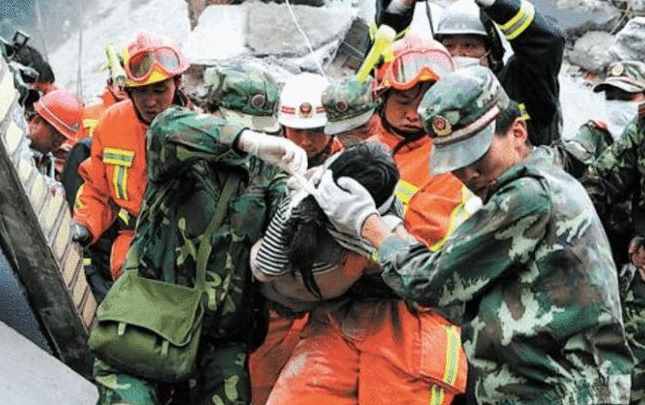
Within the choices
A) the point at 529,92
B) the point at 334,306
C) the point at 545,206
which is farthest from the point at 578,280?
the point at 529,92

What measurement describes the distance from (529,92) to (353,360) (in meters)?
1.95

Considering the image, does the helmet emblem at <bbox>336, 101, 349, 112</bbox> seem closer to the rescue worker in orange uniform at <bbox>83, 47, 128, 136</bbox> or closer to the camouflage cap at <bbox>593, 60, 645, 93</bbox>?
the camouflage cap at <bbox>593, 60, 645, 93</bbox>

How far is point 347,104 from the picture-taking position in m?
4.27

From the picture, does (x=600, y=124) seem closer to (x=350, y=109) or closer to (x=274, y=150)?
(x=350, y=109)

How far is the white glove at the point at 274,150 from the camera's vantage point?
3.48 metres

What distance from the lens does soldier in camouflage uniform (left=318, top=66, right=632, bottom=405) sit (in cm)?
291

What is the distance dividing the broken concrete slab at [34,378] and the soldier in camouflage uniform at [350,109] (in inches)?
68.6

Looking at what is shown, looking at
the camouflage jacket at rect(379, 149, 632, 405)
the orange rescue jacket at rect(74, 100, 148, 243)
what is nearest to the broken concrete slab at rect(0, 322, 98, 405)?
the orange rescue jacket at rect(74, 100, 148, 243)

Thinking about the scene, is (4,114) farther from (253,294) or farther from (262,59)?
(262,59)

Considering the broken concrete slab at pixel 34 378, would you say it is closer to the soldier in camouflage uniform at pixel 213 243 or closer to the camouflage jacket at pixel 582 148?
the soldier in camouflage uniform at pixel 213 243

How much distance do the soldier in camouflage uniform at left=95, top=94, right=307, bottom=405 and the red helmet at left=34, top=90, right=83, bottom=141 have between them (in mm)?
2812

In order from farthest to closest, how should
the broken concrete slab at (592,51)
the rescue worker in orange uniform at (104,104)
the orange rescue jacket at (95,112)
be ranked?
the broken concrete slab at (592,51), the orange rescue jacket at (95,112), the rescue worker in orange uniform at (104,104)

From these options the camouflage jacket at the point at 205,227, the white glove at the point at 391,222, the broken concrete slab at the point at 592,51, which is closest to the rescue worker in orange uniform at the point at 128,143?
the camouflage jacket at the point at 205,227

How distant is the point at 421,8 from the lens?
24.8 feet
